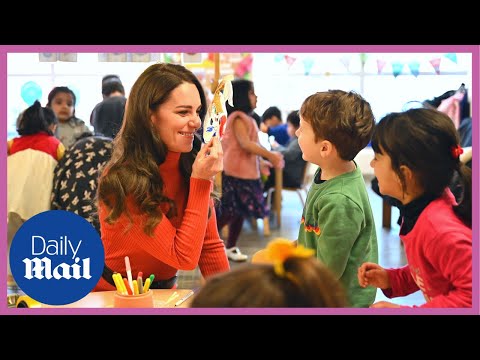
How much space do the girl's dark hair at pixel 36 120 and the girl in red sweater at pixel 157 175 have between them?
42cm

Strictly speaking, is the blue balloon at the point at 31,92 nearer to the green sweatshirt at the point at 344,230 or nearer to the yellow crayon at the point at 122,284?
the yellow crayon at the point at 122,284

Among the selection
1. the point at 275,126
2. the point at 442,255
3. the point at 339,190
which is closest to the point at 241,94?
the point at 339,190

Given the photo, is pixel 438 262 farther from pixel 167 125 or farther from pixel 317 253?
pixel 167 125

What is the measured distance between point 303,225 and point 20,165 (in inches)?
35.7

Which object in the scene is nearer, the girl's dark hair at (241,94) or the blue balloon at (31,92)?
the blue balloon at (31,92)

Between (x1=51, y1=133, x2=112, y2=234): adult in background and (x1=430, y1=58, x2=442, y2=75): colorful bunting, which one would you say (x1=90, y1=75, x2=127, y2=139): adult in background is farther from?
(x1=430, y1=58, x2=442, y2=75): colorful bunting

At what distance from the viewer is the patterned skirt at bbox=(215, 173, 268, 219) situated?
343 centimetres

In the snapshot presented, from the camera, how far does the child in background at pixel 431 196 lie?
106cm

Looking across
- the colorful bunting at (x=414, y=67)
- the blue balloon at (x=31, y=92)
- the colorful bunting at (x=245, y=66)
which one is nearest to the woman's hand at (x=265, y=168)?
the colorful bunting at (x=245, y=66)

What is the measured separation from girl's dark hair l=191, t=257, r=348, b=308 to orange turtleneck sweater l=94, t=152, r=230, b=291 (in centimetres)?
40

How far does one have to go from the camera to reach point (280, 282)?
84 centimetres

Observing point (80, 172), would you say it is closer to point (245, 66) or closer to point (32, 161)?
point (32, 161)

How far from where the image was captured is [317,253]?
1.22m
